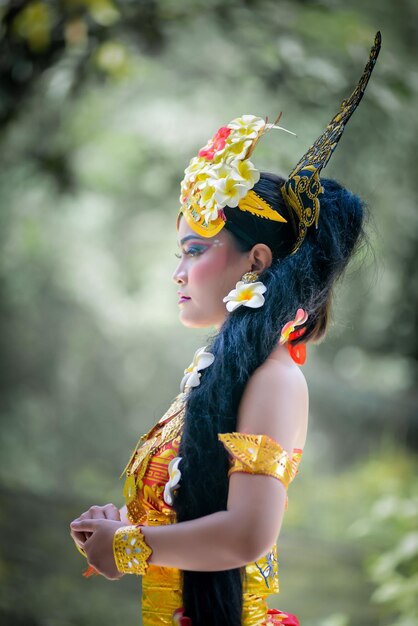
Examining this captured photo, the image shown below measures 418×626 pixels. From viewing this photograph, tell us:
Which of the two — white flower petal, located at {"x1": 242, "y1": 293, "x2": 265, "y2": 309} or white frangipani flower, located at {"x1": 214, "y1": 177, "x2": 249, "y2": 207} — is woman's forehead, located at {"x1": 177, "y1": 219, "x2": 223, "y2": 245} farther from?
white flower petal, located at {"x1": 242, "y1": 293, "x2": 265, "y2": 309}

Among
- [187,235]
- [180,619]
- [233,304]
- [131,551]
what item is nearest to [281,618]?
[180,619]

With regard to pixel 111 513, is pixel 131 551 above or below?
below

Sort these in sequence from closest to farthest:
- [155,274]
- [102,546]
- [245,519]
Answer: [245,519]
[102,546]
[155,274]

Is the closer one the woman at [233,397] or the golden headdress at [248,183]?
the woman at [233,397]

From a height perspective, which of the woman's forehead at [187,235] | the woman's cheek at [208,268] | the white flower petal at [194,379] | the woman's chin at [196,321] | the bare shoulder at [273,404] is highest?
Result: the woman's forehead at [187,235]

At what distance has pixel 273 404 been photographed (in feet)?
4.25

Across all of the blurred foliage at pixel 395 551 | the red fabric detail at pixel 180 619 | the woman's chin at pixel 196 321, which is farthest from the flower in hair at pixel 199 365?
the blurred foliage at pixel 395 551

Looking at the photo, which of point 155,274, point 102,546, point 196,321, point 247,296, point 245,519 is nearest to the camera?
point 245,519

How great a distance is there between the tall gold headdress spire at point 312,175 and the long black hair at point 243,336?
2 cm

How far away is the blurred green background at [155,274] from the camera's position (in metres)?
4.04

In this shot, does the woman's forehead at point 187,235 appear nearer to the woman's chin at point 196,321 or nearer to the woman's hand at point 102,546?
the woman's chin at point 196,321

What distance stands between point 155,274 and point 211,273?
10.1ft

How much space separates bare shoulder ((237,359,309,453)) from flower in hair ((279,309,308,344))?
56 millimetres

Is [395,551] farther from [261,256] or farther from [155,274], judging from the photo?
[261,256]
